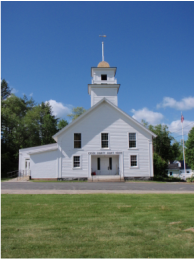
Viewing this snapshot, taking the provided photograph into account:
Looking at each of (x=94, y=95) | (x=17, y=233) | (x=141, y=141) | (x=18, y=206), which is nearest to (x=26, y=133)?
(x=94, y=95)

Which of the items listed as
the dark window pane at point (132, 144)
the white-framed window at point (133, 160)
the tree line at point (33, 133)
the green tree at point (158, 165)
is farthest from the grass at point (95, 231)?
the tree line at point (33, 133)

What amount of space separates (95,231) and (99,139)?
2150 centimetres

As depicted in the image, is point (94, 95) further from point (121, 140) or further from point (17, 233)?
point (17, 233)

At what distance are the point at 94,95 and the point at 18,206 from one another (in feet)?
81.7

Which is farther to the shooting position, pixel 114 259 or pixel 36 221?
pixel 36 221

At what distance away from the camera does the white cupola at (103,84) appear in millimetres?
32812

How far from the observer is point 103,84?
3275 cm

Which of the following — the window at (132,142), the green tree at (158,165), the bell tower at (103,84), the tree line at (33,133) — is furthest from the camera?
the tree line at (33,133)

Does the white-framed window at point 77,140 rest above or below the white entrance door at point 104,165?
above

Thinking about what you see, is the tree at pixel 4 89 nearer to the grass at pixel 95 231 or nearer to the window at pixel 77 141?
the window at pixel 77 141

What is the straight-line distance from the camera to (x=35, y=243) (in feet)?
18.4

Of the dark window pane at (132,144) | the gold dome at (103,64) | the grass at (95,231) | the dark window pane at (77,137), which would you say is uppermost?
the gold dome at (103,64)

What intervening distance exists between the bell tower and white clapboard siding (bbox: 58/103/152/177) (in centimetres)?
469

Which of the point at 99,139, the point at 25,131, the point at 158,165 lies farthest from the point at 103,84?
the point at 25,131
